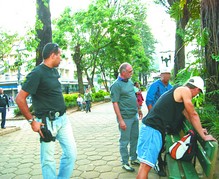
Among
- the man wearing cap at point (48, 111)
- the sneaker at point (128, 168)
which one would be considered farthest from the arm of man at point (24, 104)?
the sneaker at point (128, 168)

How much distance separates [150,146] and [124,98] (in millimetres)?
1450

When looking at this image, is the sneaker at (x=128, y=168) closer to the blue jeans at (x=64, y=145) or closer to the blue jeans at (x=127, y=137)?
the blue jeans at (x=127, y=137)

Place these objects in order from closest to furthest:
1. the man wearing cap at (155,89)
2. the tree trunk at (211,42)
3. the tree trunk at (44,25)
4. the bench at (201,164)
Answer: the bench at (201,164) → the man wearing cap at (155,89) → the tree trunk at (211,42) → the tree trunk at (44,25)

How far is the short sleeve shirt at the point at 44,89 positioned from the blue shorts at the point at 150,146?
1.16m

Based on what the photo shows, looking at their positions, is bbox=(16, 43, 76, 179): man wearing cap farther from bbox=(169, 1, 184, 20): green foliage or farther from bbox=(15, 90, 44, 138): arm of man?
bbox=(169, 1, 184, 20): green foliage

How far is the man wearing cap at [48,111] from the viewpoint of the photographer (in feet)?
9.97

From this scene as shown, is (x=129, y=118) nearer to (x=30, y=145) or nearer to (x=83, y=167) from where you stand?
(x=83, y=167)

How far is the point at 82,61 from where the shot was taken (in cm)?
2725

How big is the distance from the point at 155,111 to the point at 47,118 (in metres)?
1.38

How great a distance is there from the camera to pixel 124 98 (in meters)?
4.47

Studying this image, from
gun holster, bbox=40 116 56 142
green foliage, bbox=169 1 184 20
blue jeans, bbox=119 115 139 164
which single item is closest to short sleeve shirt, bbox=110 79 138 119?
blue jeans, bbox=119 115 139 164

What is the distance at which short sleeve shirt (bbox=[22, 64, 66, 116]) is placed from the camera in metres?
3.05

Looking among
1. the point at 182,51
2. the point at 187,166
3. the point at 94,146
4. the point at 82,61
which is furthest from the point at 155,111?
the point at 82,61

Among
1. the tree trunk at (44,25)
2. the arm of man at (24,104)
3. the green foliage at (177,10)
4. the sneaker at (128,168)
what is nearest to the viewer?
the arm of man at (24,104)
